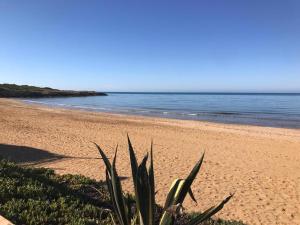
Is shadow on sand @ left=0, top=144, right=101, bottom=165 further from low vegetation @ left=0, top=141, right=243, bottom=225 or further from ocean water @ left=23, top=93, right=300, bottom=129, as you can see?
ocean water @ left=23, top=93, right=300, bottom=129

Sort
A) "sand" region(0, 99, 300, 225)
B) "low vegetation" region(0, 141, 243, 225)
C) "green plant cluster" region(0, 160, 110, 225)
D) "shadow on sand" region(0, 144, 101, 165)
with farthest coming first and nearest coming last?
"shadow on sand" region(0, 144, 101, 165)
"sand" region(0, 99, 300, 225)
"green plant cluster" region(0, 160, 110, 225)
"low vegetation" region(0, 141, 243, 225)

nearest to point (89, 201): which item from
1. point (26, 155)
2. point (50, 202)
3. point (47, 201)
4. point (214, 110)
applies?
point (50, 202)

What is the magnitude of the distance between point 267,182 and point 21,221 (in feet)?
21.0

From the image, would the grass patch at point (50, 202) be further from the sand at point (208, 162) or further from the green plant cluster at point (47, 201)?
the sand at point (208, 162)

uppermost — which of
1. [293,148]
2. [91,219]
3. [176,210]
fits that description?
[176,210]

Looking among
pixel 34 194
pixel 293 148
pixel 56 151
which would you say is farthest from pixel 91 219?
pixel 293 148

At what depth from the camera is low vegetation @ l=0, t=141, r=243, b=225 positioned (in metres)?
2.79

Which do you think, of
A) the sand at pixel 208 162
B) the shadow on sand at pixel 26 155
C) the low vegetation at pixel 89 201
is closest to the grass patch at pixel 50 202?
the low vegetation at pixel 89 201

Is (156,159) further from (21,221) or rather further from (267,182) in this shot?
(21,221)

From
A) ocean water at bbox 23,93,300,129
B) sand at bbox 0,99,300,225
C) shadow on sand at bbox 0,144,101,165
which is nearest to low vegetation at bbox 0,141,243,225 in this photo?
sand at bbox 0,99,300,225

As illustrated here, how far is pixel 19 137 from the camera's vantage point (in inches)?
540

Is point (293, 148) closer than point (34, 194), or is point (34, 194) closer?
point (34, 194)

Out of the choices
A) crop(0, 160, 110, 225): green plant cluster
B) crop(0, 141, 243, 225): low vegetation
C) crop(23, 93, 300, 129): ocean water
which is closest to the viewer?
crop(0, 141, 243, 225): low vegetation

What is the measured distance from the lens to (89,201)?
17.1 ft
